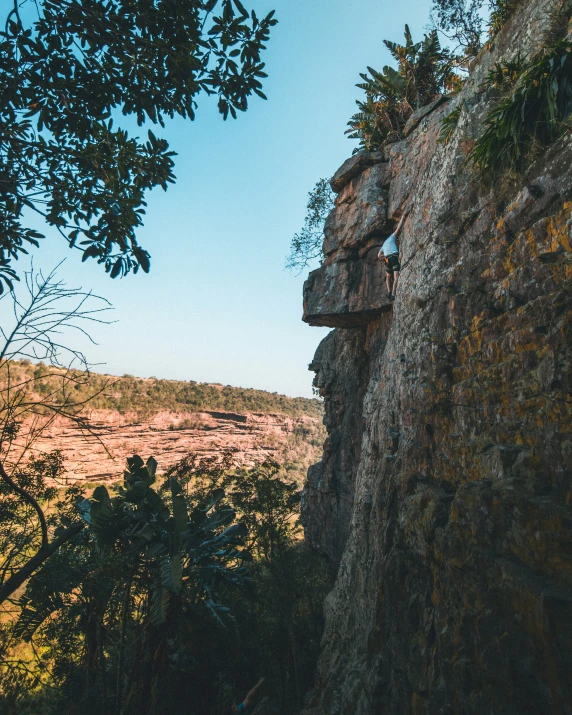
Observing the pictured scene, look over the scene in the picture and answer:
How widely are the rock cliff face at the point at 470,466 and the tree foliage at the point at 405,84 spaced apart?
6446 mm

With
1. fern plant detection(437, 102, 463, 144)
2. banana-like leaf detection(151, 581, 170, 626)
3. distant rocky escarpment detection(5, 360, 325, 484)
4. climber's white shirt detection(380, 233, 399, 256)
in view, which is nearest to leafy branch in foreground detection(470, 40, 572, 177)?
fern plant detection(437, 102, 463, 144)

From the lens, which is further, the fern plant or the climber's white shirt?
the climber's white shirt

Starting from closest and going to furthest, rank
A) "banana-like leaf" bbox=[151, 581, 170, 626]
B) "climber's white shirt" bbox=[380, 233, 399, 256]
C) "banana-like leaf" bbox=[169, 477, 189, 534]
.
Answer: "banana-like leaf" bbox=[151, 581, 170, 626] → "banana-like leaf" bbox=[169, 477, 189, 534] → "climber's white shirt" bbox=[380, 233, 399, 256]

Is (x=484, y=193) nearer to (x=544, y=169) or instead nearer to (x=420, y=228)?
(x=544, y=169)

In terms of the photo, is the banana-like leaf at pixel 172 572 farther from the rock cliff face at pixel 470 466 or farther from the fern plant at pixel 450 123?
the fern plant at pixel 450 123

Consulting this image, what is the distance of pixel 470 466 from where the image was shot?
4.21 metres

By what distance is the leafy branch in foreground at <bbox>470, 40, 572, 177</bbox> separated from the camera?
4.00 m

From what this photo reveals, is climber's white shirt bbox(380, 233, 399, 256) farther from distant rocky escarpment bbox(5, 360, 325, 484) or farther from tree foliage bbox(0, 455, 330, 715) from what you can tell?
distant rocky escarpment bbox(5, 360, 325, 484)

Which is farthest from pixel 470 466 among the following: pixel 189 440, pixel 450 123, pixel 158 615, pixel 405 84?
pixel 189 440

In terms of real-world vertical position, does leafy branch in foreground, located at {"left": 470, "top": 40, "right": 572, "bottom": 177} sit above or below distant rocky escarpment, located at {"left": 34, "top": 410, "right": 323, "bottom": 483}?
above

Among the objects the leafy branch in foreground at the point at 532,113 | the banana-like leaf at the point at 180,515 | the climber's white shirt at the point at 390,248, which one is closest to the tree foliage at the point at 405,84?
the climber's white shirt at the point at 390,248

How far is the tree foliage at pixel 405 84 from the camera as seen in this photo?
39.8 feet

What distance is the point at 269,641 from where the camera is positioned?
15.8 metres

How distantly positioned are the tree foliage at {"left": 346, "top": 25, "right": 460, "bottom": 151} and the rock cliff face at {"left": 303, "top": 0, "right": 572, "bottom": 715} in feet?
21.1
